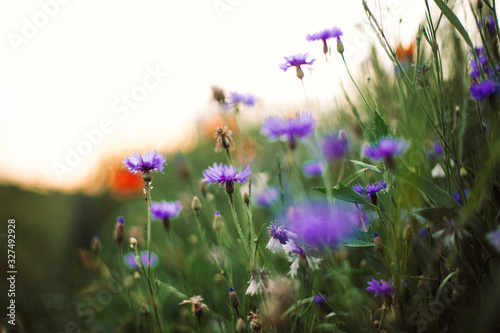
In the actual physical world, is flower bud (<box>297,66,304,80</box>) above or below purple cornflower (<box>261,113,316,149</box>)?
above

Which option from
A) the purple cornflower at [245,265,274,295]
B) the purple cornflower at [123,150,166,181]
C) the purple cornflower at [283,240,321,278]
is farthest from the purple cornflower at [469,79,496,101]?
the purple cornflower at [123,150,166,181]

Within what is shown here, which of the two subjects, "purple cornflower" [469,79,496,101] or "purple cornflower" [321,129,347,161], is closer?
"purple cornflower" [469,79,496,101]

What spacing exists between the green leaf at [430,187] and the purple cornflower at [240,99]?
62cm

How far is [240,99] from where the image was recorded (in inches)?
44.3

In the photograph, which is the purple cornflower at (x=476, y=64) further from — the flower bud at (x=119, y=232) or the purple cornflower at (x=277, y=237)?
the flower bud at (x=119, y=232)

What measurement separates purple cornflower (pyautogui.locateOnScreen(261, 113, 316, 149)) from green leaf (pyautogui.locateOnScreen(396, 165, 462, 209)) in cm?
22

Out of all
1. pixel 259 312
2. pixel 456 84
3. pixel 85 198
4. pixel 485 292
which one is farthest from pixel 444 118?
pixel 85 198

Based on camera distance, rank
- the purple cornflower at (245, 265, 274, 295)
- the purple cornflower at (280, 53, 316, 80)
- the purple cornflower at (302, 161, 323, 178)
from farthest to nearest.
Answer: the purple cornflower at (302, 161, 323, 178), the purple cornflower at (280, 53, 316, 80), the purple cornflower at (245, 265, 274, 295)

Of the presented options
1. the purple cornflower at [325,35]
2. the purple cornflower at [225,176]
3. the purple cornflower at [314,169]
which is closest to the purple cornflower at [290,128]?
the purple cornflower at [225,176]

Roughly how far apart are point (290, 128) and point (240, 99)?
40 centimetres

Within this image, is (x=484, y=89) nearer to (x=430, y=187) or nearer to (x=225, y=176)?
(x=430, y=187)

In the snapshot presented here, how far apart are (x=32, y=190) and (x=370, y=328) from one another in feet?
7.19

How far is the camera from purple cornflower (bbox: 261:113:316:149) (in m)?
0.77

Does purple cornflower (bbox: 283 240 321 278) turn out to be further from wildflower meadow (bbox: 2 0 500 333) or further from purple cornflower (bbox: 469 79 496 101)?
purple cornflower (bbox: 469 79 496 101)
